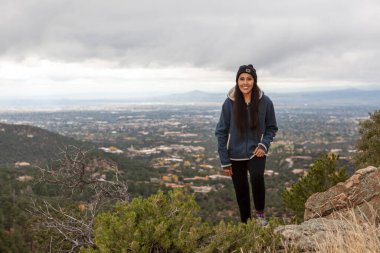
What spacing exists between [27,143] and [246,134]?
79.7m

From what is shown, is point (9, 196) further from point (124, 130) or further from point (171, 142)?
point (124, 130)

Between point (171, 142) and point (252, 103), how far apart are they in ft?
358

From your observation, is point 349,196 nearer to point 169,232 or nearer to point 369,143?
point 169,232

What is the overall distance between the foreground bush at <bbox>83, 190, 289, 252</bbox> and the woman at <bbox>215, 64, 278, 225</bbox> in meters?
1.27

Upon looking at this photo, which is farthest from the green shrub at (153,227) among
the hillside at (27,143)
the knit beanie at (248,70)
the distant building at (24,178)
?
the hillside at (27,143)

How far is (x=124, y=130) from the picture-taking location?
140750mm

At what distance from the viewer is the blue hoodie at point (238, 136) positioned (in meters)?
4.77

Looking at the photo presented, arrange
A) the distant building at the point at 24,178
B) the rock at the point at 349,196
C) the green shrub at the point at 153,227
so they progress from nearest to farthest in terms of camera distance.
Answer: the green shrub at the point at 153,227, the rock at the point at 349,196, the distant building at the point at 24,178

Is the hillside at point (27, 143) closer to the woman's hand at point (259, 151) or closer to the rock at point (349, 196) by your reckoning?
the rock at point (349, 196)

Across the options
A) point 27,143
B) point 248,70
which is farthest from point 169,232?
point 27,143

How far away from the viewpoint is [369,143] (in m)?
18.3

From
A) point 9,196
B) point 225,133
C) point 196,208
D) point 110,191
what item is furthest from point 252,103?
point 9,196

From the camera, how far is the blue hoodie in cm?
477

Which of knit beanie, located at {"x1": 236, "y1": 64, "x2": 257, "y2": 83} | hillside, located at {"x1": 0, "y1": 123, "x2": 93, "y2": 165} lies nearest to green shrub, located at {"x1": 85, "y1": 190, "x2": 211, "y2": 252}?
knit beanie, located at {"x1": 236, "y1": 64, "x2": 257, "y2": 83}
